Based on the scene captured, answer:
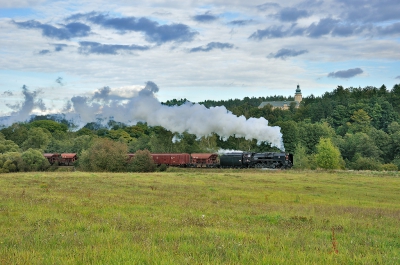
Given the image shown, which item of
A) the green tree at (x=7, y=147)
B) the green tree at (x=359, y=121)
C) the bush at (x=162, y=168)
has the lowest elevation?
the bush at (x=162, y=168)

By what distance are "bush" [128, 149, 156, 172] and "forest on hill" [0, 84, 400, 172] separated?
16.0 feet

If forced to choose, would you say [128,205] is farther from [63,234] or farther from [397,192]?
[397,192]

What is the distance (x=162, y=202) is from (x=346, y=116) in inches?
5809

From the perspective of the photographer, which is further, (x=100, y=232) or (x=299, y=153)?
(x=299, y=153)

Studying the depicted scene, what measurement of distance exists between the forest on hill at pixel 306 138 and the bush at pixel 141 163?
192 inches

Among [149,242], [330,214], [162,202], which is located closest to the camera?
[149,242]

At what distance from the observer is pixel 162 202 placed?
77.7 ft

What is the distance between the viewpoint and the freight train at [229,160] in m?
80.0

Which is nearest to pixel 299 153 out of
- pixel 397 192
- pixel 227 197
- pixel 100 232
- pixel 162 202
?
pixel 397 192

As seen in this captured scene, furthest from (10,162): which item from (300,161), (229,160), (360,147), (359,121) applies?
(359,121)

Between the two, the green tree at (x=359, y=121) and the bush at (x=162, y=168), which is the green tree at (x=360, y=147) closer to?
the green tree at (x=359, y=121)

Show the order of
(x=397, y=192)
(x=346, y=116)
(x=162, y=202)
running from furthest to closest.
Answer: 1. (x=346, y=116)
2. (x=397, y=192)
3. (x=162, y=202)

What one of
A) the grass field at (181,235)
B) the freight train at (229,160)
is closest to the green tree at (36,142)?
the freight train at (229,160)

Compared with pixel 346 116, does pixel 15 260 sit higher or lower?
lower
